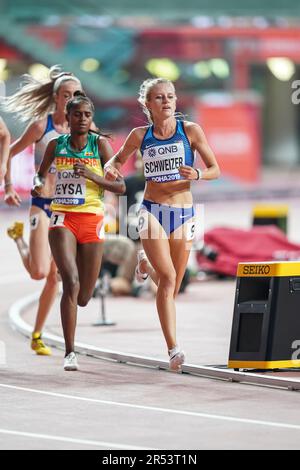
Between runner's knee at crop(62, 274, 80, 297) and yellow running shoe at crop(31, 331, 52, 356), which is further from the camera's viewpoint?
yellow running shoe at crop(31, 331, 52, 356)

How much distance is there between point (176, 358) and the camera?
11688 mm

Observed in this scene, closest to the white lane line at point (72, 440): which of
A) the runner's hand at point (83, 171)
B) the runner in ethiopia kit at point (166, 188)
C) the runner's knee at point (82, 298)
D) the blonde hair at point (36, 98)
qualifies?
the runner in ethiopia kit at point (166, 188)

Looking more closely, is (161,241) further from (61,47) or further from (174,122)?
(61,47)

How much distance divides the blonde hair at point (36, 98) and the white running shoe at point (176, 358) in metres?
2.73

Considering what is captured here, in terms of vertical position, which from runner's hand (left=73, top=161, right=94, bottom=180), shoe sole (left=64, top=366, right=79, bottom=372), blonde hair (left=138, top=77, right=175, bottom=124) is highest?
blonde hair (left=138, top=77, right=175, bottom=124)

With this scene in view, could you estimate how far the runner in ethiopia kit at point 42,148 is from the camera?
13.0m

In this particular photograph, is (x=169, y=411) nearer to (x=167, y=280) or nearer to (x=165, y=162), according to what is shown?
(x=167, y=280)

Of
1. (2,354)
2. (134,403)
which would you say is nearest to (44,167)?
(2,354)

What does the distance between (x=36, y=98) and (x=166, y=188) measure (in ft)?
6.96

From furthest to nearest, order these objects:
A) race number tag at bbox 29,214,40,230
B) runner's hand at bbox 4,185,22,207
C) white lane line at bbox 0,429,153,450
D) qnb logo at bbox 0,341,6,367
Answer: runner's hand at bbox 4,185,22,207
race number tag at bbox 29,214,40,230
qnb logo at bbox 0,341,6,367
white lane line at bbox 0,429,153,450

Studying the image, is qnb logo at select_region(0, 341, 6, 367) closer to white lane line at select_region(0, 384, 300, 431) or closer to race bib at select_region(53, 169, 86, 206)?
white lane line at select_region(0, 384, 300, 431)

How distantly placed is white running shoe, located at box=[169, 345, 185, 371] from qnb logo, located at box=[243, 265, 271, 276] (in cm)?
80

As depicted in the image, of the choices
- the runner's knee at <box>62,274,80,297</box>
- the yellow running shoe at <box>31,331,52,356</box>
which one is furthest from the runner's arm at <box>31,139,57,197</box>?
the yellow running shoe at <box>31,331,52,356</box>

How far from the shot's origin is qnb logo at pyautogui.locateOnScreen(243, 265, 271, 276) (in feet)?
37.9
